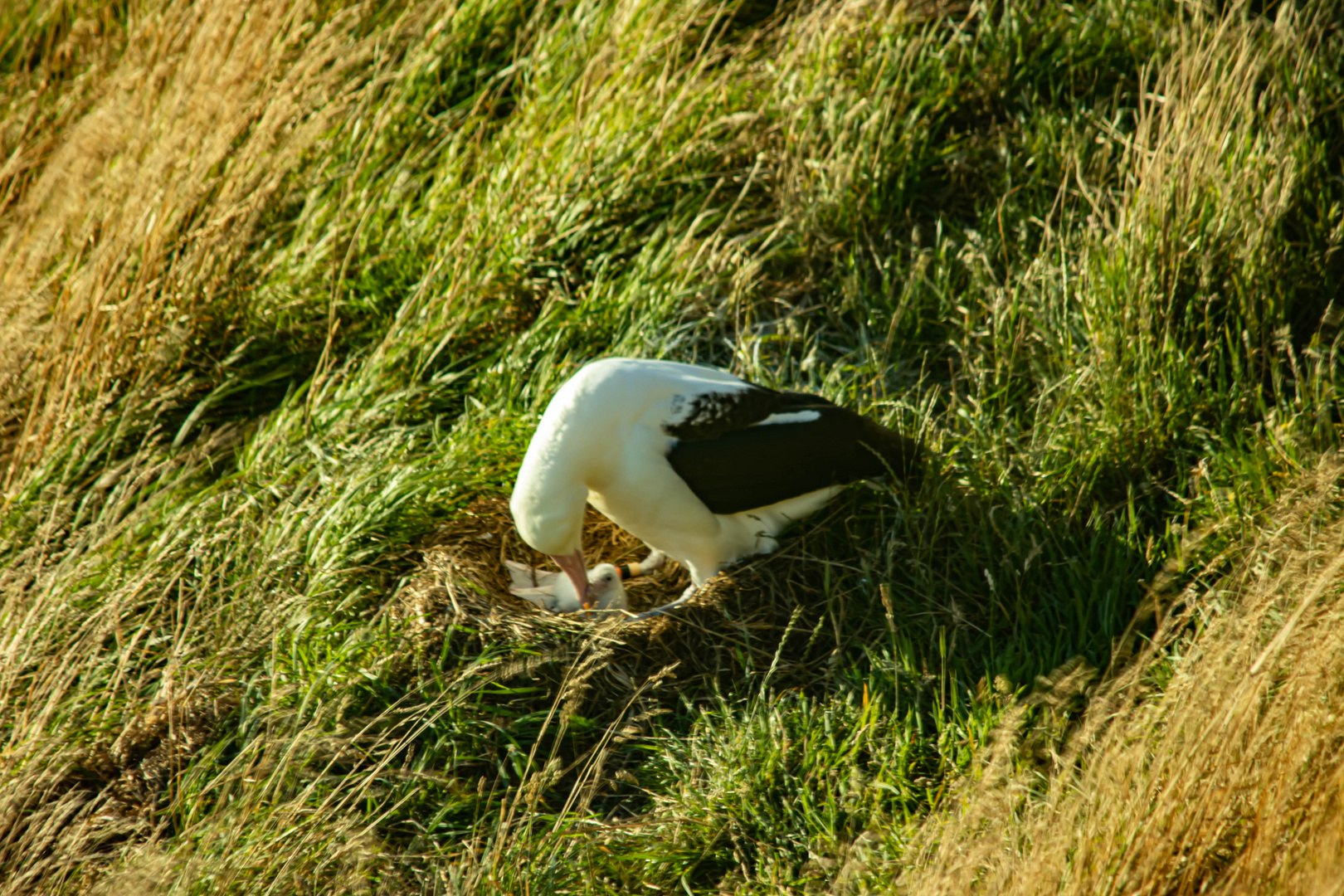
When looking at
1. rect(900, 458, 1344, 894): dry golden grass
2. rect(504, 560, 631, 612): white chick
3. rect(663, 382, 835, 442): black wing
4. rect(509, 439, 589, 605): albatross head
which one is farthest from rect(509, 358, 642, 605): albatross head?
rect(900, 458, 1344, 894): dry golden grass

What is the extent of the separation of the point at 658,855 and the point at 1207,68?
3672 millimetres

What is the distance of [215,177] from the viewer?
4488mm

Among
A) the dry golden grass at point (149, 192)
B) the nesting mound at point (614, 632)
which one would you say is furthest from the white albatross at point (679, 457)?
the dry golden grass at point (149, 192)

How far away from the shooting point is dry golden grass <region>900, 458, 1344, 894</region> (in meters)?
2.07

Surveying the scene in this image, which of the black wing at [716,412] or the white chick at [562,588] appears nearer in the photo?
the black wing at [716,412]

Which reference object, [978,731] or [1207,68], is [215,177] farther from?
[1207,68]

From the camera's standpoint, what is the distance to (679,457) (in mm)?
3396

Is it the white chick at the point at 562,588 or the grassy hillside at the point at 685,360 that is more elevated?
the grassy hillside at the point at 685,360

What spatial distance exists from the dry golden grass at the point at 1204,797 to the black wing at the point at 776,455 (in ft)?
3.75

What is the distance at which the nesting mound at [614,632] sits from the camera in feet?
10.5

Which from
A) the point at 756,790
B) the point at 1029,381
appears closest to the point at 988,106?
the point at 1029,381

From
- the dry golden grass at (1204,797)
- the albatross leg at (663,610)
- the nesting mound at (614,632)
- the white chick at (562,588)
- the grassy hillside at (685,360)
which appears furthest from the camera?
the white chick at (562,588)

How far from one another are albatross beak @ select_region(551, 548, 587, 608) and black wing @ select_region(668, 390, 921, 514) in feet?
1.52

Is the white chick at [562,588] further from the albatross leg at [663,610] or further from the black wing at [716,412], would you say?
the black wing at [716,412]
